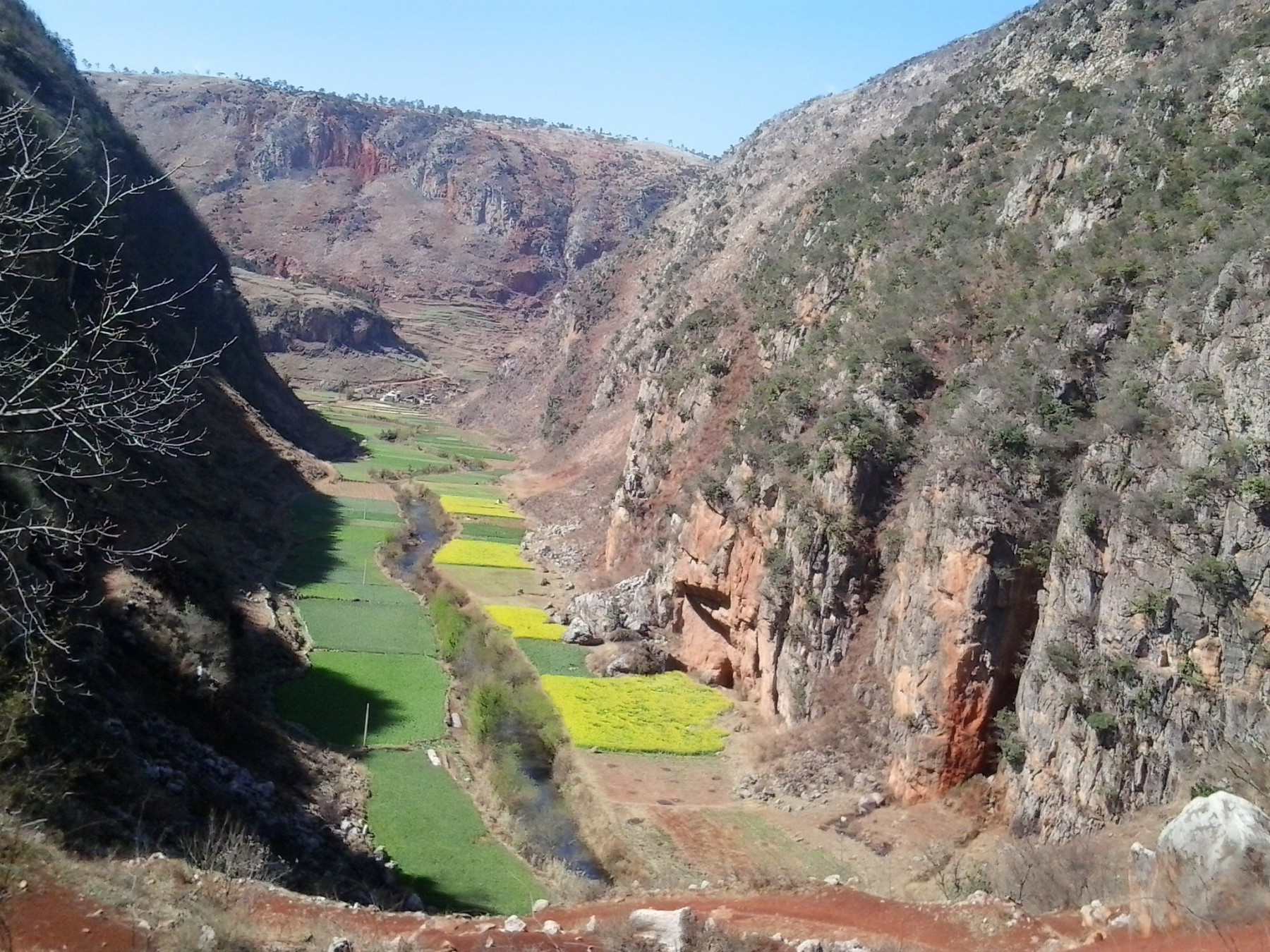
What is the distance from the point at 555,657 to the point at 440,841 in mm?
8972

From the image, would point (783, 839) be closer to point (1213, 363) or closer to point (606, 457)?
point (1213, 363)

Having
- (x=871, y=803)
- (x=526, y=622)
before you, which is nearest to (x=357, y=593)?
(x=526, y=622)

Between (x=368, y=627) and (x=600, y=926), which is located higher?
(x=600, y=926)

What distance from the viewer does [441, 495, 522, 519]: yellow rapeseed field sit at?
45.6 meters

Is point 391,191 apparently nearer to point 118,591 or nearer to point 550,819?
point 118,591

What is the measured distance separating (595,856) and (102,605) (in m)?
10.0

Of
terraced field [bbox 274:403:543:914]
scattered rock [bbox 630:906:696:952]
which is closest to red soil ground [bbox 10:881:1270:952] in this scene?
scattered rock [bbox 630:906:696:952]

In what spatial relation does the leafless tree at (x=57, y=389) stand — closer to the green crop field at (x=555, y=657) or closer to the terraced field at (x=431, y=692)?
the terraced field at (x=431, y=692)

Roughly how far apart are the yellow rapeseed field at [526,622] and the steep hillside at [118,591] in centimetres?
596

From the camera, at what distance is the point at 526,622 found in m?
30.1

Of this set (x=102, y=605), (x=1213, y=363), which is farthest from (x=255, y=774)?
(x=1213, y=363)

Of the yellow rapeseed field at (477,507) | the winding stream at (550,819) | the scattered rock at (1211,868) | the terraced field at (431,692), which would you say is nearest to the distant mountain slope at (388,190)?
the yellow rapeseed field at (477,507)

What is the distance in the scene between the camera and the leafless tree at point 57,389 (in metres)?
7.61

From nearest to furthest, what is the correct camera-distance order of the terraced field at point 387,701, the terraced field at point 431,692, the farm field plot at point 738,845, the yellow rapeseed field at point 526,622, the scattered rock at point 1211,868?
the scattered rock at point 1211,868 → the farm field plot at point 738,845 → the terraced field at point 387,701 → the terraced field at point 431,692 → the yellow rapeseed field at point 526,622
